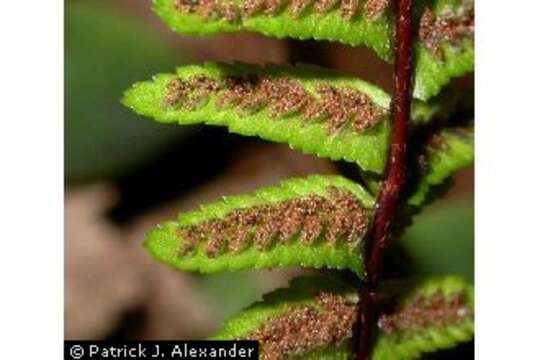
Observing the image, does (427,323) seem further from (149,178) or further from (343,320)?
(149,178)

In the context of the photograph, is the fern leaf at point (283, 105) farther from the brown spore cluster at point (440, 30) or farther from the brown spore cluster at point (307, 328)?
the brown spore cluster at point (307, 328)

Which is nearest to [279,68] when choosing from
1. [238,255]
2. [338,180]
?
[338,180]

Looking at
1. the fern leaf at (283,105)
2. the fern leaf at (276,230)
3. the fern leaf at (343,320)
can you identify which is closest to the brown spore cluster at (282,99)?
the fern leaf at (283,105)

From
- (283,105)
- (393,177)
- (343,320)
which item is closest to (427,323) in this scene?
(343,320)
